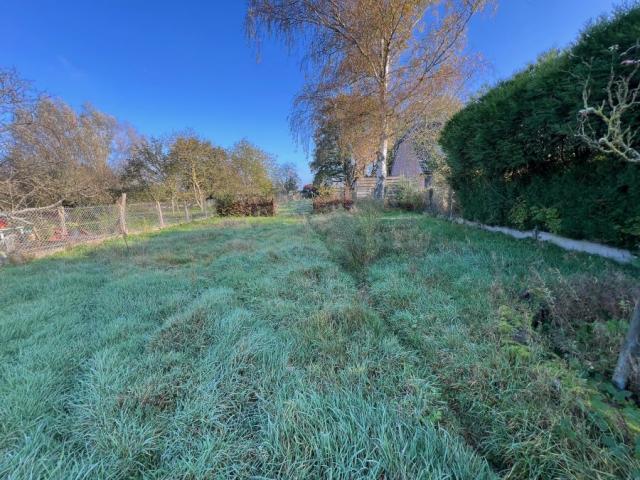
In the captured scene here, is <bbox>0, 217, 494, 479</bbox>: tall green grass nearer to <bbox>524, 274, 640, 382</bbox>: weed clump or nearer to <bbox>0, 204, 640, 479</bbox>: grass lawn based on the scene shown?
<bbox>0, 204, 640, 479</bbox>: grass lawn

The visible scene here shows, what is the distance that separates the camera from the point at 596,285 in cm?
220

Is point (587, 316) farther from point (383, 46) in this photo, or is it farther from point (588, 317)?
point (383, 46)

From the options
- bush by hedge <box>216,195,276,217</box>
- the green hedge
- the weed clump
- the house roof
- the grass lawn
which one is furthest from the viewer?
the house roof

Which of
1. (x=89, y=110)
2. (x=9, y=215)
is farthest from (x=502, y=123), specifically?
(x=89, y=110)

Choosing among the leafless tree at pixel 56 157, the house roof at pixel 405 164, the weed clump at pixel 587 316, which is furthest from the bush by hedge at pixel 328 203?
the weed clump at pixel 587 316

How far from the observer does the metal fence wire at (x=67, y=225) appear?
18.0 ft

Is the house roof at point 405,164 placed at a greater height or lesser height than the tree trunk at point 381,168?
greater

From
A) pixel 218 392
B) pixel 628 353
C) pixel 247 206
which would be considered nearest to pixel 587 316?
pixel 628 353

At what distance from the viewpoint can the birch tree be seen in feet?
25.3

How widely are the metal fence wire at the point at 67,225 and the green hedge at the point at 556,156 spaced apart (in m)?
9.14

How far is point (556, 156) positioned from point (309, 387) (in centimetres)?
504

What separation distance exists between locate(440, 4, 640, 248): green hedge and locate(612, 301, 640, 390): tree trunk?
251 cm

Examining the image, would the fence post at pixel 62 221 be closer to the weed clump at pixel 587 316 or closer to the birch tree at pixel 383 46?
the birch tree at pixel 383 46

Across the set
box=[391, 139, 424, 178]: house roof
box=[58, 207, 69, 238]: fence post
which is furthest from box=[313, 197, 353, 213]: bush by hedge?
box=[58, 207, 69, 238]: fence post
